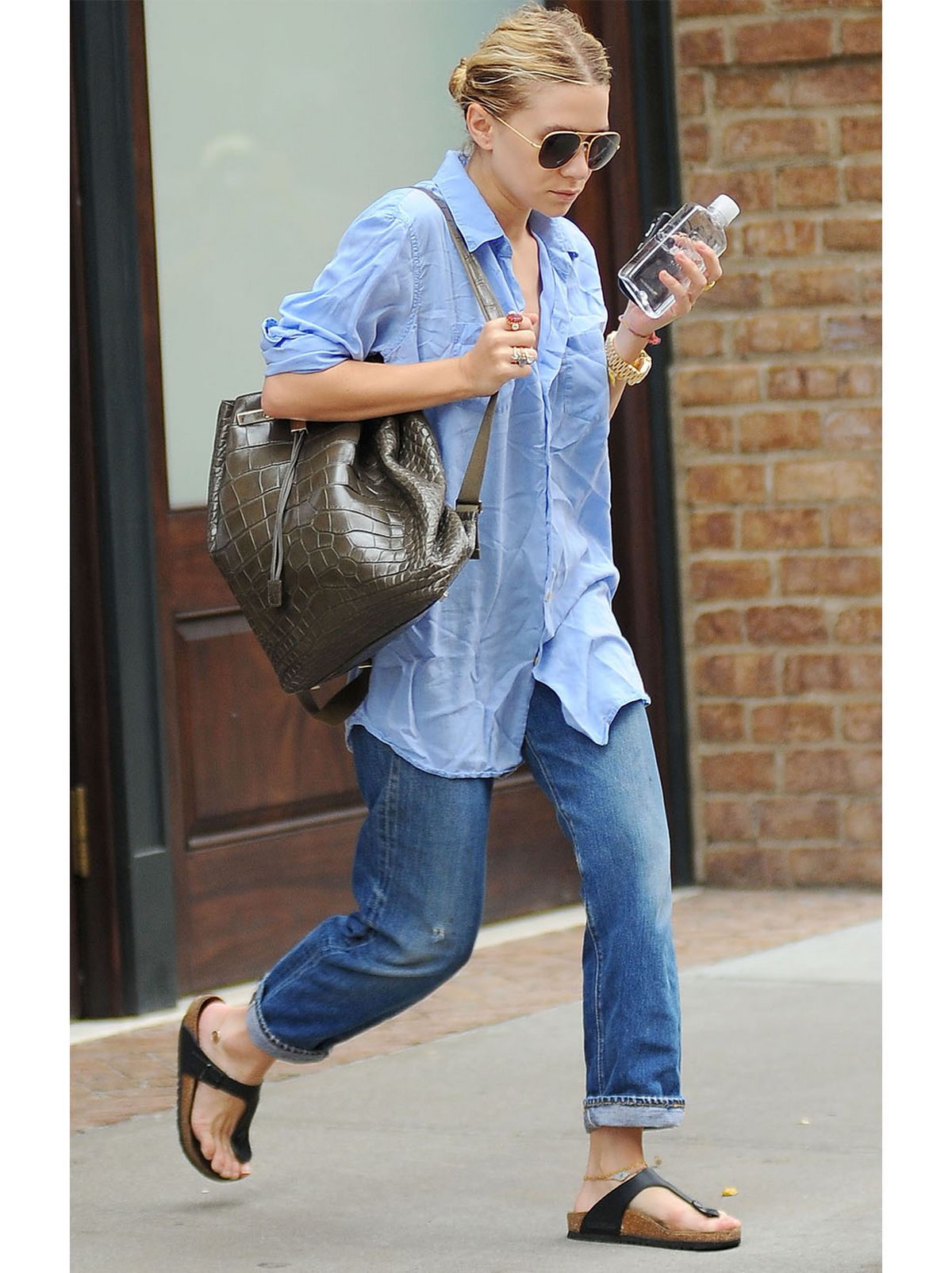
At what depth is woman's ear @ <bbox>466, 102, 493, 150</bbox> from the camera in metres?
3.38

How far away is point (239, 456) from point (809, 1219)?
1527mm

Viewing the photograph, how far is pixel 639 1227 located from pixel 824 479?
3.34m

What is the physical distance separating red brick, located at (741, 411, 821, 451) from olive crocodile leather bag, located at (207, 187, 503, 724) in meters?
3.17

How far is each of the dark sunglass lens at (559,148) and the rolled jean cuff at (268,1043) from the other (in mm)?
1413

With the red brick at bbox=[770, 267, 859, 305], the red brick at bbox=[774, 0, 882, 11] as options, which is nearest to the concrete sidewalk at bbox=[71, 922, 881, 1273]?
the red brick at bbox=[770, 267, 859, 305]

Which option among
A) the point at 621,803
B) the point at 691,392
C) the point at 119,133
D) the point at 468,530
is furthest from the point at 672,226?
the point at 691,392

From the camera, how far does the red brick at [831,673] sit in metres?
6.36

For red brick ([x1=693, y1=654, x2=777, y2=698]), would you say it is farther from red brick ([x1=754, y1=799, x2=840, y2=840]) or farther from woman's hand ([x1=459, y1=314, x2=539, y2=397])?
woman's hand ([x1=459, y1=314, x2=539, y2=397])

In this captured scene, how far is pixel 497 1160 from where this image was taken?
4.00 meters

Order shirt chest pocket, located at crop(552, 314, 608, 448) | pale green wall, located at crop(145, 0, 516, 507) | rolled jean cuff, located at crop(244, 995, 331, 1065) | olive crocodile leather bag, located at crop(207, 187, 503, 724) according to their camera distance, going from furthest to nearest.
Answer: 1. pale green wall, located at crop(145, 0, 516, 507)
2. rolled jean cuff, located at crop(244, 995, 331, 1065)
3. shirt chest pocket, located at crop(552, 314, 608, 448)
4. olive crocodile leather bag, located at crop(207, 187, 503, 724)

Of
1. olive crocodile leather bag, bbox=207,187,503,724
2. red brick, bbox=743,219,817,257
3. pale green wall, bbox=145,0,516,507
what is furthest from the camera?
red brick, bbox=743,219,817,257

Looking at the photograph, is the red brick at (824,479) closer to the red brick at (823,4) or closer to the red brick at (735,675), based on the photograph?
the red brick at (735,675)

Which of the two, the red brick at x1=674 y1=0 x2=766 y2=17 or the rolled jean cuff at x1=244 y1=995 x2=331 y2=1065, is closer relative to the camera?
the rolled jean cuff at x1=244 y1=995 x2=331 y2=1065

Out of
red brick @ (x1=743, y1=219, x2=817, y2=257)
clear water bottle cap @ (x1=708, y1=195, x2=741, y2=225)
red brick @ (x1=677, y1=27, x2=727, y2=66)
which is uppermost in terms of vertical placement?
red brick @ (x1=677, y1=27, x2=727, y2=66)
